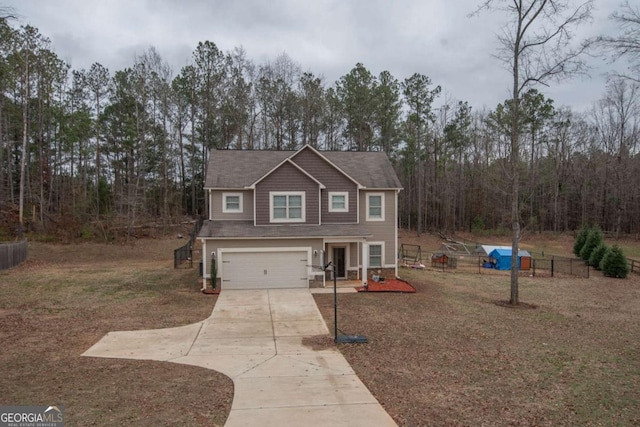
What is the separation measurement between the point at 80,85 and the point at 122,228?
16.4 m

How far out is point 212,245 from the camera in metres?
17.1

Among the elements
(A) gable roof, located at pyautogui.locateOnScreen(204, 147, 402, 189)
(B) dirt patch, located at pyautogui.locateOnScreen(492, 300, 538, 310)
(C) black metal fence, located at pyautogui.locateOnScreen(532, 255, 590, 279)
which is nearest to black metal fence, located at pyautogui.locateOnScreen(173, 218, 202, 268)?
(A) gable roof, located at pyautogui.locateOnScreen(204, 147, 402, 189)

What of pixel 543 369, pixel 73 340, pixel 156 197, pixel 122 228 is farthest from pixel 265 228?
pixel 156 197

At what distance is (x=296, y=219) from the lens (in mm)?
18766

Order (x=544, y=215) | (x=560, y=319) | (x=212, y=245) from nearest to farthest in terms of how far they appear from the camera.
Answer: (x=560, y=319)
(x=212, y=245)
(x=544, y=215)

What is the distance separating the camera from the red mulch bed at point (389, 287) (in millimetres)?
16766

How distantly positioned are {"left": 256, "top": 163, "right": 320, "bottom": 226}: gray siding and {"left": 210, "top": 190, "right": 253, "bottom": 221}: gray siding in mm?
762

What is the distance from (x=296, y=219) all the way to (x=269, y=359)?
10328 mm

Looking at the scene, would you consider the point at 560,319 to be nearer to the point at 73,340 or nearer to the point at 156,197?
the point at 73,340

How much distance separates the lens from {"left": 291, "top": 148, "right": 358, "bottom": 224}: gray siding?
1942 centimetres

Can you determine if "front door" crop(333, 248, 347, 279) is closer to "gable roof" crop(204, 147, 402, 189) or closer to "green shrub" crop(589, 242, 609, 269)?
"gable roof" crop(204, 147, 402, 189)

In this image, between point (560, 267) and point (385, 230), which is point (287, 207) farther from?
point (560, 267)

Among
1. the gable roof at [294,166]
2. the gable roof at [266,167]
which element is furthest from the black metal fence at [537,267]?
the gable roof at [294,166]

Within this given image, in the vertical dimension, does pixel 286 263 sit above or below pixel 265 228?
below
